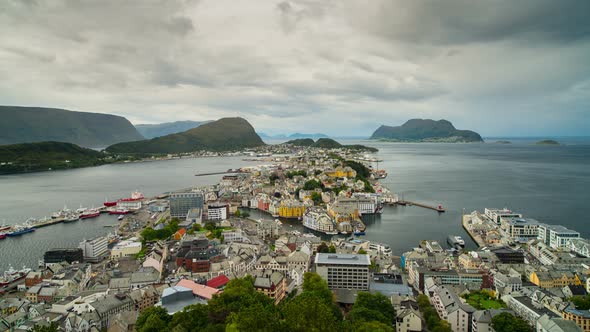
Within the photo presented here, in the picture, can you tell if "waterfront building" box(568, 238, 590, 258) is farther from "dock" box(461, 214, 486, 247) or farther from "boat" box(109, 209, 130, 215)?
"boat" box(109, 209, 130, 215)

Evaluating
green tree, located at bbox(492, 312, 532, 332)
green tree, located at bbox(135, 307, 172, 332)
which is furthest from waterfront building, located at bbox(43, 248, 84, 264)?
green tree, located at bbox(492, 312, 532, 332)

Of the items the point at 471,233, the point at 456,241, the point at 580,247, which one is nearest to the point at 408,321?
the point at 456,241

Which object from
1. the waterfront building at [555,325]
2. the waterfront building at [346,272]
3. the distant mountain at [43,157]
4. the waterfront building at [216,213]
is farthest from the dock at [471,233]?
the distant mountain at [43,157]

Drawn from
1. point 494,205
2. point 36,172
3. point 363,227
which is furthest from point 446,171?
point 36,172

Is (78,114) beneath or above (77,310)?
above

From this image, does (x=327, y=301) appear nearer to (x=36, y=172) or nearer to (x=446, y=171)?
(x=446, y=171)

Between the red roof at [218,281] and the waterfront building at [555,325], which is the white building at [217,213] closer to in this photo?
the red roof at [218,281]
